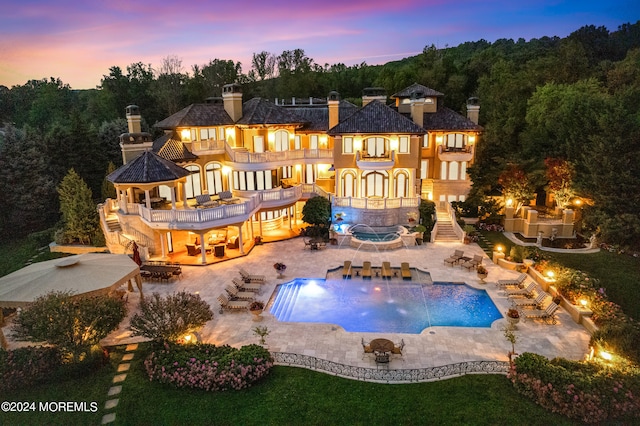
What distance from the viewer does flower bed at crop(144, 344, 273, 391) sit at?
1443 centimetres

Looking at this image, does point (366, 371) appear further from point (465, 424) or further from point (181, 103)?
point (181, 103)

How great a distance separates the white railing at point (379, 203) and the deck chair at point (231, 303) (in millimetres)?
15443

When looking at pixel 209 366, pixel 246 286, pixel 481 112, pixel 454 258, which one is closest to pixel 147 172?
pixel 246 286

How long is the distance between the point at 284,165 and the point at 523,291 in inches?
818

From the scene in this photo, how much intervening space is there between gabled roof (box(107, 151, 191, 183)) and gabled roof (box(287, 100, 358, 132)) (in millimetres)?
14448

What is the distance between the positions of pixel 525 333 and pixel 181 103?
57.4 m

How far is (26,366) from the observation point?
15.1m

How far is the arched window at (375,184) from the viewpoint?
35.4 meters

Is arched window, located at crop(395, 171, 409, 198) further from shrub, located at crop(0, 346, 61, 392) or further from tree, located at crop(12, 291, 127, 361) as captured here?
shrub, located at crop(0, 346, 61, 392)

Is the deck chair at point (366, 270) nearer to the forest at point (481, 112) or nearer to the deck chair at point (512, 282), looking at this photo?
the deck chair at point (512, 282)

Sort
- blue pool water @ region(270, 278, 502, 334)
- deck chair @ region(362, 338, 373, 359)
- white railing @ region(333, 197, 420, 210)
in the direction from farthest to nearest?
white railing @ region(333, 197, 420, 210) < blue pool water @ region(270, 278, 502, 334) < deck chair @ region(362, 338, 373, 359)

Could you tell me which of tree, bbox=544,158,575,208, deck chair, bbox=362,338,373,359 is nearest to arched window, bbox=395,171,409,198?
tree, bbox=544,158,575,208

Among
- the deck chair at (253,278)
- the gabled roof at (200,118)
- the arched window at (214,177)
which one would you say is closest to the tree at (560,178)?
the deck chair at (253,278)

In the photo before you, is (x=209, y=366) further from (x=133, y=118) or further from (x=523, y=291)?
(x=133, y=118)
